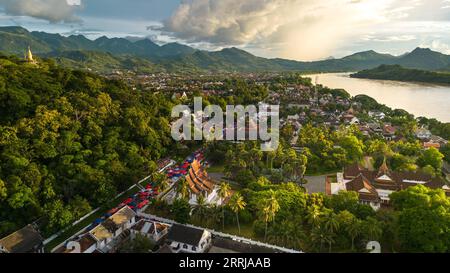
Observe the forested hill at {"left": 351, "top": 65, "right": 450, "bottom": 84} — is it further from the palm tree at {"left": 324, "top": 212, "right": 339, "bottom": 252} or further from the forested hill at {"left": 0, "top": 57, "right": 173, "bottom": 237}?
the palm tree at {"left": 324, "top": 212, "right": 339, "bottom": 252}

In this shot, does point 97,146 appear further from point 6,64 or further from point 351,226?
point 351,226

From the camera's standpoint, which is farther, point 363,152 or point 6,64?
point 363,152

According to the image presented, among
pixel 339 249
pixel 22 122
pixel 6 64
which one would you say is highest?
pixel 6 64

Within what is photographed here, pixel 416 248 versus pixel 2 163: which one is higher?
pixel 2 163

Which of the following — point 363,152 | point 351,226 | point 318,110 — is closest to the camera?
point 351,226

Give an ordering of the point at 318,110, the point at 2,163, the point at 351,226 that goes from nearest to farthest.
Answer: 1. the point at 351,226
2. the point at 2,163
3. the point at 318,110

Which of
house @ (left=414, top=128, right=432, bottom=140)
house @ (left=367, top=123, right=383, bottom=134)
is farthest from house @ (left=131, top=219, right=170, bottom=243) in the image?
house @ (left=414, top=128, right=432, bottom=140)

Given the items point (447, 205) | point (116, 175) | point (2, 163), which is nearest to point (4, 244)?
point (2, 163)
